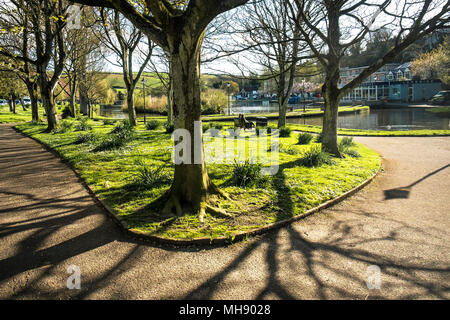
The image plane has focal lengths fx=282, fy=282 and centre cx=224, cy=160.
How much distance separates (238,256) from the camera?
4.07m

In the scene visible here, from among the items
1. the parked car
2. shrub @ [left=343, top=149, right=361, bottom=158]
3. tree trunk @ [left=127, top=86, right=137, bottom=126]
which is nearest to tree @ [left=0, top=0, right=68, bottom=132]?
tree trunk @ [left=127, top=86, right=137, bottom=126]

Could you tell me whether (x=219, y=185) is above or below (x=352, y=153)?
below

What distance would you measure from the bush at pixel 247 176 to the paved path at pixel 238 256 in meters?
1.90

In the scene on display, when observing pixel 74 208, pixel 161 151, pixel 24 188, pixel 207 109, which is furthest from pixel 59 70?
pixel 207 109

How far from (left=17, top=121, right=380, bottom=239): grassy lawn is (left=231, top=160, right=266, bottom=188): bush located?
105 mm

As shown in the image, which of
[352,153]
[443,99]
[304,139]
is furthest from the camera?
[443,99]

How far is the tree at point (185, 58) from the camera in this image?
185 inches

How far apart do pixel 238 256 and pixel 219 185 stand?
2.93 metres

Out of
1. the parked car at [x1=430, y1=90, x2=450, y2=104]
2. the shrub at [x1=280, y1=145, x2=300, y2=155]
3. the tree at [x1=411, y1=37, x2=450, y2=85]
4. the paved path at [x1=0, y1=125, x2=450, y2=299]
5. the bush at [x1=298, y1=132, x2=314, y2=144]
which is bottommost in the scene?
the paved path at [x1=0, y1=125, x2=450, y2=299]

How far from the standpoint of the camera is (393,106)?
47906 millimetres

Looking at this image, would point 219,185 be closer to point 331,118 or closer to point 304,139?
point 331,118

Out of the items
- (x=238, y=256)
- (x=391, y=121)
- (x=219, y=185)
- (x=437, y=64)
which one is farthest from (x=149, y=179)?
(x=437, y=64)

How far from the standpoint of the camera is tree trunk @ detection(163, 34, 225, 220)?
489cm

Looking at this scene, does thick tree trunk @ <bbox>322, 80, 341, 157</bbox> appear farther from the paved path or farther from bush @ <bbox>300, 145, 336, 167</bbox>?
the paved path
